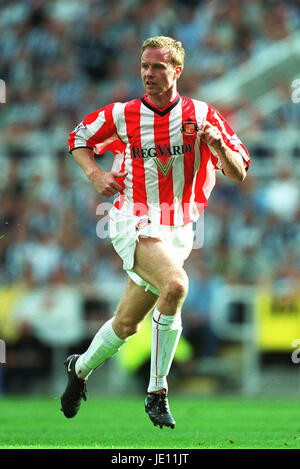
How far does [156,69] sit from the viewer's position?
5.80 meters

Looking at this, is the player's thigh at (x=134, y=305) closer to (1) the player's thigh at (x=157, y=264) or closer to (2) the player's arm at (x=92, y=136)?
(1) the player's thigh at (x=157, y=264)

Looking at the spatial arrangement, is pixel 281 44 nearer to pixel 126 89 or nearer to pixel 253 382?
pixel 126 89

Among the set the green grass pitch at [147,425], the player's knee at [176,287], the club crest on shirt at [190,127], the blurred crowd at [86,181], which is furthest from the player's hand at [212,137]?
the blurred crowd at [86,181]

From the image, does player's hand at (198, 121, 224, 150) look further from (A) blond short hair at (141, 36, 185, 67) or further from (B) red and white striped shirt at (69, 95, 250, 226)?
(A) blond short hair at (141, 36, 185, 67)

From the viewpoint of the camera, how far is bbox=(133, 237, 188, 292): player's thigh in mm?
5592

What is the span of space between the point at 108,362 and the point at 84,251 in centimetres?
186

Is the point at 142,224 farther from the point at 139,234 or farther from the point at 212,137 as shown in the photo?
the point at 212,137

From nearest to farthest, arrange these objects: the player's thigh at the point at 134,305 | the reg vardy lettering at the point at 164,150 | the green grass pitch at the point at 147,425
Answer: the green grass pitch at the point at 147,425 → the reg vardy lettering at the point at 164,150 → the player's thigh at the point at 134,305

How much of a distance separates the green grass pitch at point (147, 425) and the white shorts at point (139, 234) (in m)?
1.02

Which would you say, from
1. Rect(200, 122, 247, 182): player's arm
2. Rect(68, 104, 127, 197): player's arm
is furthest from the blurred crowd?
Rect(200, 122, 247, 182): player's arm

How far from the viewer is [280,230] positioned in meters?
12.4

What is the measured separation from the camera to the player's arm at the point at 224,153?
5.52m

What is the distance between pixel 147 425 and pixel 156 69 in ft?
9.40

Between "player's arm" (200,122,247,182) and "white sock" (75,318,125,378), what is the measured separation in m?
1.36
